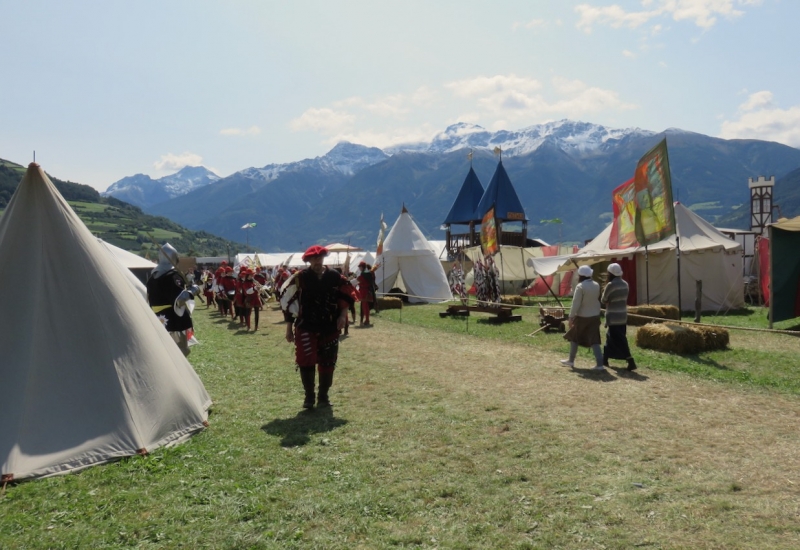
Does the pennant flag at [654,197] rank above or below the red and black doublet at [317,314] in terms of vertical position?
above

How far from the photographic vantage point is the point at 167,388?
5465 mm

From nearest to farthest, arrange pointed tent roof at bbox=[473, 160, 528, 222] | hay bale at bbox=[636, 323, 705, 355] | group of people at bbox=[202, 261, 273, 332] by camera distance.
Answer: hay bale at bbox=[636, 323, 705, 355]
group of people at bbox=[202, 261, 273, 332]
pointed tent roof at bbox=[473, 160, 528, 222]

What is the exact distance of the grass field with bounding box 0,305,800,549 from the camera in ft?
11.7

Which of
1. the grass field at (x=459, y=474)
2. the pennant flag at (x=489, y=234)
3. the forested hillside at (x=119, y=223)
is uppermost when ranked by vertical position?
the forested hillside at (x=119, y=223)

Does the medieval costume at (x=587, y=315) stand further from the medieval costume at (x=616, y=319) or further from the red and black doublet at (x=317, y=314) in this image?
the red and black doublet at (x=317, y=314)

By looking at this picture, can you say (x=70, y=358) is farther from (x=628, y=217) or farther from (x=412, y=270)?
(x=412, y=270)

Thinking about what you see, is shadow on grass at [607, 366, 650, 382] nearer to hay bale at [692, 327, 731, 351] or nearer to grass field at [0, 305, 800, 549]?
grass field at [0, 305, 800, 549]

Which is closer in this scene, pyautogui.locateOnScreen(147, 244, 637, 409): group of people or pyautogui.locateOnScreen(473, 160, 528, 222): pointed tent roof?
pyautogui.locateOnScreen(147, 244, 637, 409): group of people

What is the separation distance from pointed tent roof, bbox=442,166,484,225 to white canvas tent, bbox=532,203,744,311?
90.8 ft

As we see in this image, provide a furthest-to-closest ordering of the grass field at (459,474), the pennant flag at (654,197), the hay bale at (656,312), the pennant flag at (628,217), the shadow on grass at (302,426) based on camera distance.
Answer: the hay bale at (656,312) → the pennant flag at (628,217) → the pennant flag at (654,197) → the shadow on grass at (302,426) → the grass field at (459,474)

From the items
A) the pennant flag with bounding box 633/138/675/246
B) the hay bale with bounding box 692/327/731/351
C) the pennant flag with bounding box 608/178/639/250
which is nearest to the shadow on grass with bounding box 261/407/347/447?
the hay bale with bounding box 692/327/731/351

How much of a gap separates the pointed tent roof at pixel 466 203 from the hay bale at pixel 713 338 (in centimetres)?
3634

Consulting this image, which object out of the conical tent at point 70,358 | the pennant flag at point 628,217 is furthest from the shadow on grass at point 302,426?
the pennant flag at point 628,217

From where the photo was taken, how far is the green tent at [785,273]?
13.0m
